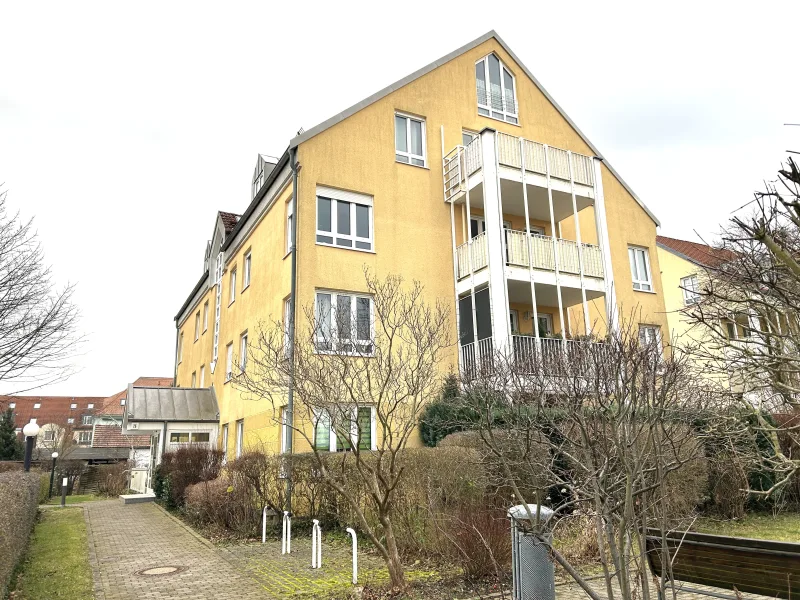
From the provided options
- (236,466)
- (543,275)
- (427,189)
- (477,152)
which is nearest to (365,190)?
(427,189)

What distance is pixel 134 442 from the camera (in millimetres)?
43469

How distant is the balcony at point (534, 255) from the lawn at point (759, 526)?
24.0 feet

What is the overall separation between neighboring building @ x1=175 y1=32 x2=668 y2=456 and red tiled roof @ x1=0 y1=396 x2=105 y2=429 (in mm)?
63828

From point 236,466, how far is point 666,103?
410 inches

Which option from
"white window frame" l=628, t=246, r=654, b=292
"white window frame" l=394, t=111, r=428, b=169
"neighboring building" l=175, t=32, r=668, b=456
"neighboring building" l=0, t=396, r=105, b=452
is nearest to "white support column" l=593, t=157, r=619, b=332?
"neighboring building" l=175, t=32, r=668, b=456

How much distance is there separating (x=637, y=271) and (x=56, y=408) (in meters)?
79.1

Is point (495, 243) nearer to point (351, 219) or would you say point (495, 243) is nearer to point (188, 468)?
point (351, 219)

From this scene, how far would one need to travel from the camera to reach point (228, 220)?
24.8 m

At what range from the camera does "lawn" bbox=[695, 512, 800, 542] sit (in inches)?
452

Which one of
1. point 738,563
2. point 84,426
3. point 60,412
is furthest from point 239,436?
point 60,412

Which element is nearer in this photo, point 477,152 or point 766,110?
point 766,110

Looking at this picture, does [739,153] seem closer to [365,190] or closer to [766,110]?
[766,110]

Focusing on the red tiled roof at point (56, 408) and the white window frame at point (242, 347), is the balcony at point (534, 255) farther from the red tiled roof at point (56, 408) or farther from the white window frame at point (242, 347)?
the red tiled roof at point (56, 408)

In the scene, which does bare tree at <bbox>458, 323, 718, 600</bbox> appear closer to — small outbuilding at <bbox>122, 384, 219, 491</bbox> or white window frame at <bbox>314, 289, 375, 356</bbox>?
white window frame at <bbox>314, 289, 375, 356</bbox>
